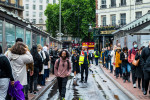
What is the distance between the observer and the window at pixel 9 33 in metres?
9.47

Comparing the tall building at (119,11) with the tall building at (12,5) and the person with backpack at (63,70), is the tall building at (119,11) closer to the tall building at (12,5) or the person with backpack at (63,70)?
the tall building at (12,5)

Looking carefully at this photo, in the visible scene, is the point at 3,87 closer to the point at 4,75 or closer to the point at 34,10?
the point at 4,75

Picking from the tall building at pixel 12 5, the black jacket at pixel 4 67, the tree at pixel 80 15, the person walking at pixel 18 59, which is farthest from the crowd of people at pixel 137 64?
the tall building at pixel 12 5

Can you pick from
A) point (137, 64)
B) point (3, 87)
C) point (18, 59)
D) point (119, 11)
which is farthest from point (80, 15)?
point (3, 87)

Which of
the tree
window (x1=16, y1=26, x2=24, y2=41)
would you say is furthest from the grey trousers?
the tree

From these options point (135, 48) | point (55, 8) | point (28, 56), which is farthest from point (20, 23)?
point (55, 8)

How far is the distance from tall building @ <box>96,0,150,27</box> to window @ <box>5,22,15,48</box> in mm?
31093

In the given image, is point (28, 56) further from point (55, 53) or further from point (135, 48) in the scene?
point (55, 53)

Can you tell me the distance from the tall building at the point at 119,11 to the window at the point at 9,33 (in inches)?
1224

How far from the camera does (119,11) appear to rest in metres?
42.3

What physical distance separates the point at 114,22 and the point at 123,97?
34.0 meters

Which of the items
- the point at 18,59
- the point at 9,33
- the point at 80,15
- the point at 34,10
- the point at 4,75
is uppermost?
the point at 34,10

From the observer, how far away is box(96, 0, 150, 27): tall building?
38781 mm

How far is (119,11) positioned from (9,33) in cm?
3440
